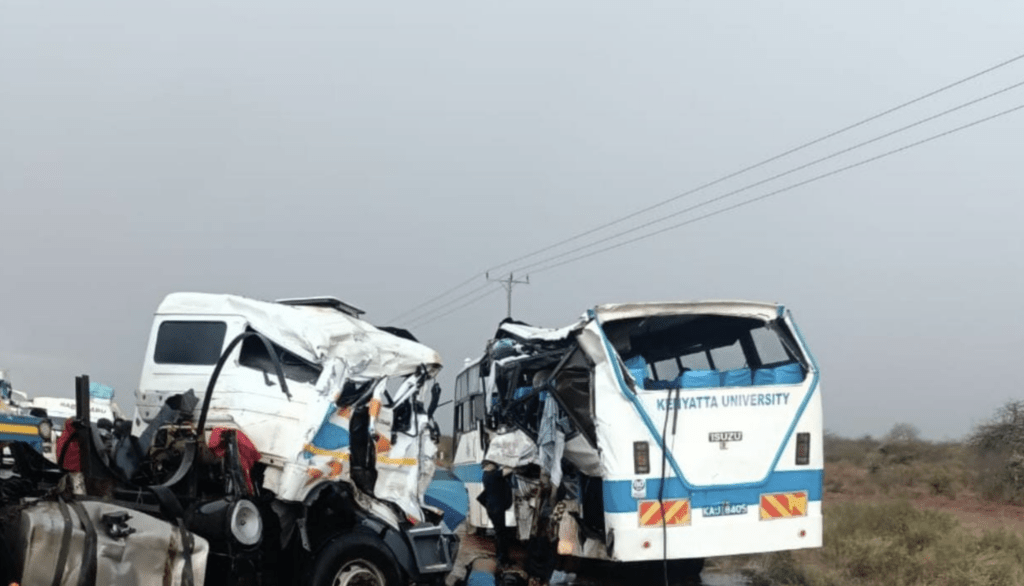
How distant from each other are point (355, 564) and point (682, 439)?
3.15m

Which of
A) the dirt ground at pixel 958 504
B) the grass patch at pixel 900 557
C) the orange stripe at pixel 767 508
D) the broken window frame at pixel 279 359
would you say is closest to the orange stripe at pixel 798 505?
the orange stripe at pixel 767 508

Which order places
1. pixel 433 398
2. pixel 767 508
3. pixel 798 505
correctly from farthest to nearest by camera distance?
1. pixel 433 398
2. pixel 798 505
3. pixel 767 508

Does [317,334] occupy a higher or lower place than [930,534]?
higher

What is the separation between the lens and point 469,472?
16.4m

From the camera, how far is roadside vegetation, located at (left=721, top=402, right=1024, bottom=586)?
1131 cm

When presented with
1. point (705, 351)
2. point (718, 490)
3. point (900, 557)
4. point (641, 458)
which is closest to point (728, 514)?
point (718, 490)

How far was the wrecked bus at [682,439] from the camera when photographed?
8930mm

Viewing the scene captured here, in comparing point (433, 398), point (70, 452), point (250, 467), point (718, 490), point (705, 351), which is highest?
point (705, 351)

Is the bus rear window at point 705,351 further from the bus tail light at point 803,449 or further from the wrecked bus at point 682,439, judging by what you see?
the bus tail light at point 803,449

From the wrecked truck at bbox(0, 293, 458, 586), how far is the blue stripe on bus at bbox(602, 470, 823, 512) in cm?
162

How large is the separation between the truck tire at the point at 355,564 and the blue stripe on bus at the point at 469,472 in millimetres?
5884

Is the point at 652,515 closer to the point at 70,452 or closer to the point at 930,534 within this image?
the point at 70,452

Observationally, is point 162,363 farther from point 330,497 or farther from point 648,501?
point 648,501

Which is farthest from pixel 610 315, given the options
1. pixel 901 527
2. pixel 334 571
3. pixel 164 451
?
pixel 901 527
